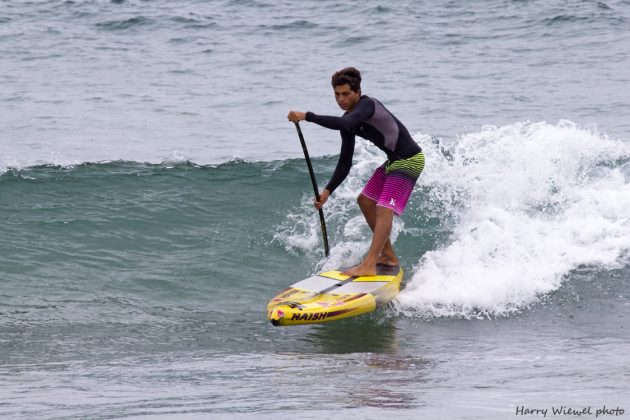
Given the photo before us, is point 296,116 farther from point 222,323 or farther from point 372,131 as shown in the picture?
point 222,323

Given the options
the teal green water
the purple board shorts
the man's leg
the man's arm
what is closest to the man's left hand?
the man's arm

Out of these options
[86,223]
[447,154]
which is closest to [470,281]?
[86,223]

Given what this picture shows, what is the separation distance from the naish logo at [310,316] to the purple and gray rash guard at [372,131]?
126 centimetres

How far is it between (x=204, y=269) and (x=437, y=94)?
29.1 ft

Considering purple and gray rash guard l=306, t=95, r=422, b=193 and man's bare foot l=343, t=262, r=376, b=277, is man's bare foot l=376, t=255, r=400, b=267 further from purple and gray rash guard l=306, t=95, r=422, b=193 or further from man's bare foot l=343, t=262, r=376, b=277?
purple and gray rash guard l=306, t=95, r=422, b=193

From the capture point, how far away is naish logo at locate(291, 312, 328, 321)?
266 inches

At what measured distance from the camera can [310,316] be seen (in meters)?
6.82

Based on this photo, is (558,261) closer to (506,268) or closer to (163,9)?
(506,268)

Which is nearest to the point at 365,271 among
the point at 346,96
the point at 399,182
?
the point at 399,182

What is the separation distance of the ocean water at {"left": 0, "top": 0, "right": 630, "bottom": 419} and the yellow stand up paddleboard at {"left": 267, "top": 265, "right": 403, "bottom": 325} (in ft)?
0.61

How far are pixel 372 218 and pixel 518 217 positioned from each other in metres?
2.33

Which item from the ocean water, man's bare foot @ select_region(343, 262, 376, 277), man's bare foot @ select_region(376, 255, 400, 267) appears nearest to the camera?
the ocean water

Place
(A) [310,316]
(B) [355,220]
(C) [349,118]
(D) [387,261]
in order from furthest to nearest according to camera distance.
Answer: (B) [355,220], (D) [387,261], (C) [349,118], (A) [310,316]

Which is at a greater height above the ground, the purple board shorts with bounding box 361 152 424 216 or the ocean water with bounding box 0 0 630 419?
the purple board shorts with bounding box 361 152 424 216
